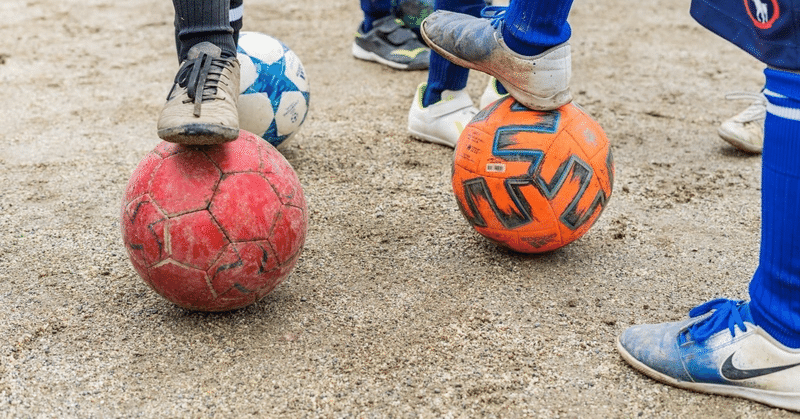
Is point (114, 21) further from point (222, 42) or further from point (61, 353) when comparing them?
point (61, 353)

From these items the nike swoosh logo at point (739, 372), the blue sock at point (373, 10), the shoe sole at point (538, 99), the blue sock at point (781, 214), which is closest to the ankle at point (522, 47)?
the shoe sole at point (538, 99)

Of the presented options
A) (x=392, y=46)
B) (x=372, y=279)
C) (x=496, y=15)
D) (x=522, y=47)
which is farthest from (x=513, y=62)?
(x=392, y=46)

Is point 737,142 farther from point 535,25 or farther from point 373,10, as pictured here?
point 373,10

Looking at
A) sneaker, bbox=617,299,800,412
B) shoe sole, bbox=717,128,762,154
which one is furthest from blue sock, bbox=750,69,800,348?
shoe sole, bbox=717,128,762,154

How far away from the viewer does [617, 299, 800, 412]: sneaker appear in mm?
1923

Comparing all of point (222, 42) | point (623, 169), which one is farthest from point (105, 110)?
point (623, 169)

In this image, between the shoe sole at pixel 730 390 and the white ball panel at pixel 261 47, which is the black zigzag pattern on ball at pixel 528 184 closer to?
the shoe sole at pixel 730 390

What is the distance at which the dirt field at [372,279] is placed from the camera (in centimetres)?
201

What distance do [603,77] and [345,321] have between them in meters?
3.00

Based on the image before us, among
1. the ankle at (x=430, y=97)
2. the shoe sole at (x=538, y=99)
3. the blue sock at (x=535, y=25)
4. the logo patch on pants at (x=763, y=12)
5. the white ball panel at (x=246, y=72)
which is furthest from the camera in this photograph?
the ankle at (x=430, y=97)

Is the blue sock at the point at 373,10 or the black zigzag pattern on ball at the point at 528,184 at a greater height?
the black zigzag pattern on ball at the point at 528,184

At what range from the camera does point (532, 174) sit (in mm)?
2455

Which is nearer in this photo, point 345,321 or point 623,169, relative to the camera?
point 345,321

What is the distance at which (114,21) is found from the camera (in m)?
5.91
